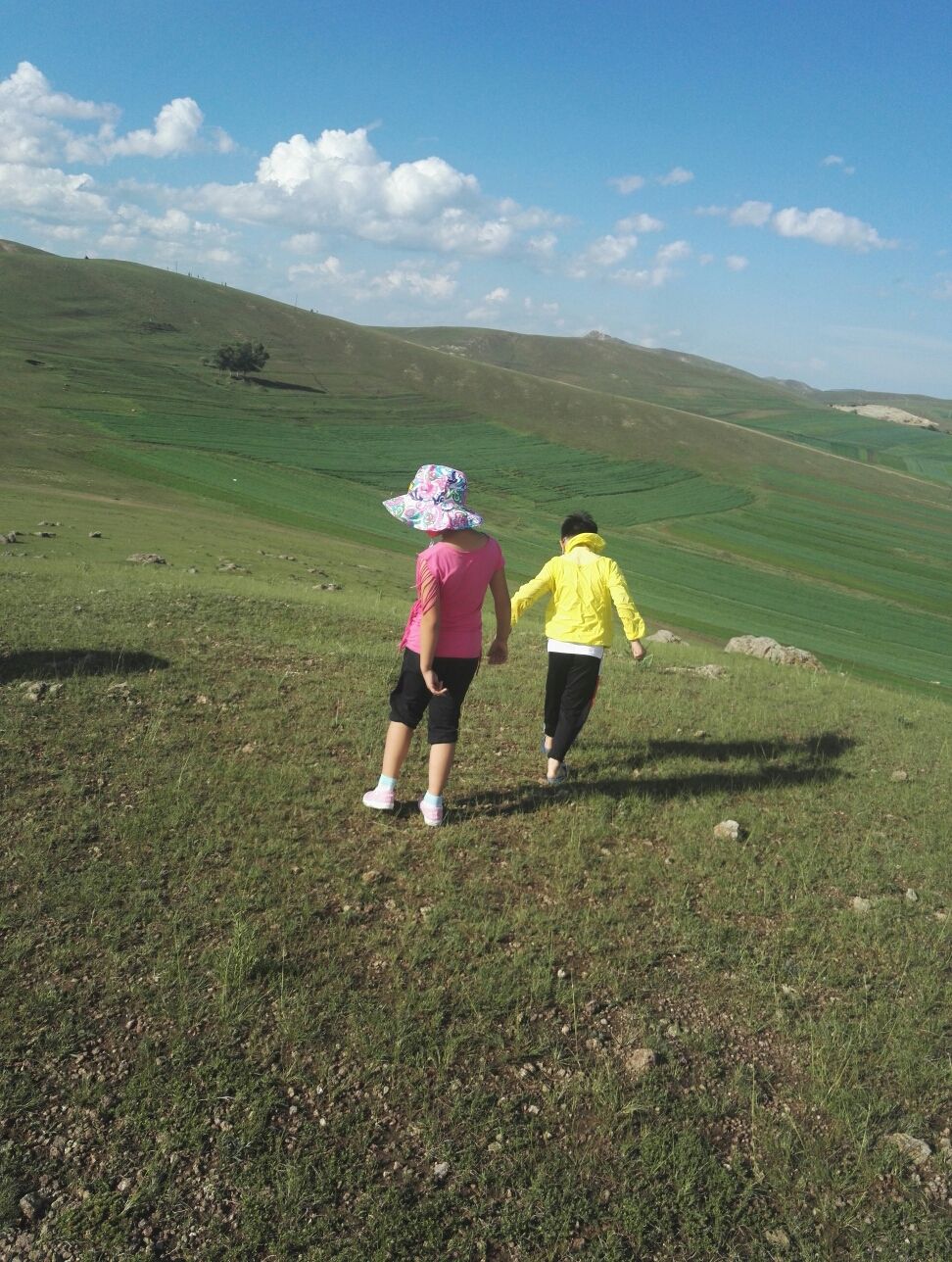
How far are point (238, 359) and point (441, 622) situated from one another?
79.6m

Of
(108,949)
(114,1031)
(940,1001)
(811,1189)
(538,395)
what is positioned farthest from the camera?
(538,395)

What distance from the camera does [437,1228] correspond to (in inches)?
123

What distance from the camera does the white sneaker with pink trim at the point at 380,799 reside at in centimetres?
595

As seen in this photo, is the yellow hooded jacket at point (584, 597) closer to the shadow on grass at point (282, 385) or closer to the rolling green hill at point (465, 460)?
the rolling green hill at point (465, 460)

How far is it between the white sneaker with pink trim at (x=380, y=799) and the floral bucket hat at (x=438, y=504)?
6.41 feet

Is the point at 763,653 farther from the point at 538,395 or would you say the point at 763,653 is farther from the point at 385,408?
the point at 538,395

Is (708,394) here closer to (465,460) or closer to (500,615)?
(465,460)

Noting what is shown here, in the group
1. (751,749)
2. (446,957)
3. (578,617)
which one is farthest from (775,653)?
(446,957)

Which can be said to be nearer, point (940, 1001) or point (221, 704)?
point (940, 1001)

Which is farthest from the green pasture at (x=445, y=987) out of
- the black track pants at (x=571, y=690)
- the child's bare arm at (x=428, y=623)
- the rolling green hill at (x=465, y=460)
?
the rolling green hill at (x=465, y=460)

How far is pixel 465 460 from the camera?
199 feet

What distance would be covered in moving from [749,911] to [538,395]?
90565mm

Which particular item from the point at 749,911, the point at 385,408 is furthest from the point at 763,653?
the point at 385,408

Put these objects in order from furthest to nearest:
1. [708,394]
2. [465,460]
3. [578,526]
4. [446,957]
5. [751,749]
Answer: [708,394], [465,460], [751,749], [578,526], [446,957]
